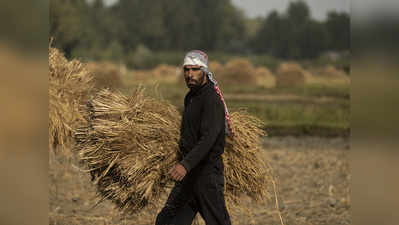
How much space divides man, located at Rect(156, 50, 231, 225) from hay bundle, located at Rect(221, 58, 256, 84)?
25.6m

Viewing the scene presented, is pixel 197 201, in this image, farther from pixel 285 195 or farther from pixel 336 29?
pixel 336 29

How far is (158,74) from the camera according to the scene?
127 ft

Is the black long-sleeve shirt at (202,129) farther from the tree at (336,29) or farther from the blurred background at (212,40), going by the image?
the tree at (336,29)

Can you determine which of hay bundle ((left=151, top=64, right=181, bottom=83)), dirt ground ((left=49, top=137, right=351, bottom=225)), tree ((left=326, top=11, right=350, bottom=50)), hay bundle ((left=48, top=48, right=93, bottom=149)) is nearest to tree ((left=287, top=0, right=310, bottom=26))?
tree ((left=326, top=11, right=350, bottom=50))

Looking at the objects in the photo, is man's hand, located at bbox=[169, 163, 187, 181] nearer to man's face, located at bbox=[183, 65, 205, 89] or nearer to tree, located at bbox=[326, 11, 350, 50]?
man's face, located at bbox=[183, 65, 205, 89]

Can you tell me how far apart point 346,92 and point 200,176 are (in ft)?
92.2

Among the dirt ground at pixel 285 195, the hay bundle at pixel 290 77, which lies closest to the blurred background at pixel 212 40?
the hay bundle at pixel 290 77

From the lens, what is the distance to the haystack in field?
434 cm

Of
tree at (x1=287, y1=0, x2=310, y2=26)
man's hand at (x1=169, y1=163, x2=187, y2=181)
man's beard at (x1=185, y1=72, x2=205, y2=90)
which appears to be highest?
tree at (x1=287, y1=0, x2=310, y2=26)

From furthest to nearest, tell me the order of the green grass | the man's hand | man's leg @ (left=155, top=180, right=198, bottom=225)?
the green grass, man's leg @ (left=155, top=180, right=198, bottom=225), the man's hand

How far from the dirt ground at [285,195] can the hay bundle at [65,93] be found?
406 millimetres

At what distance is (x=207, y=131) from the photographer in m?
3.86

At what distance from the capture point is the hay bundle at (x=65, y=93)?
17.7 feet

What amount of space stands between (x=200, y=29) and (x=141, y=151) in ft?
232
